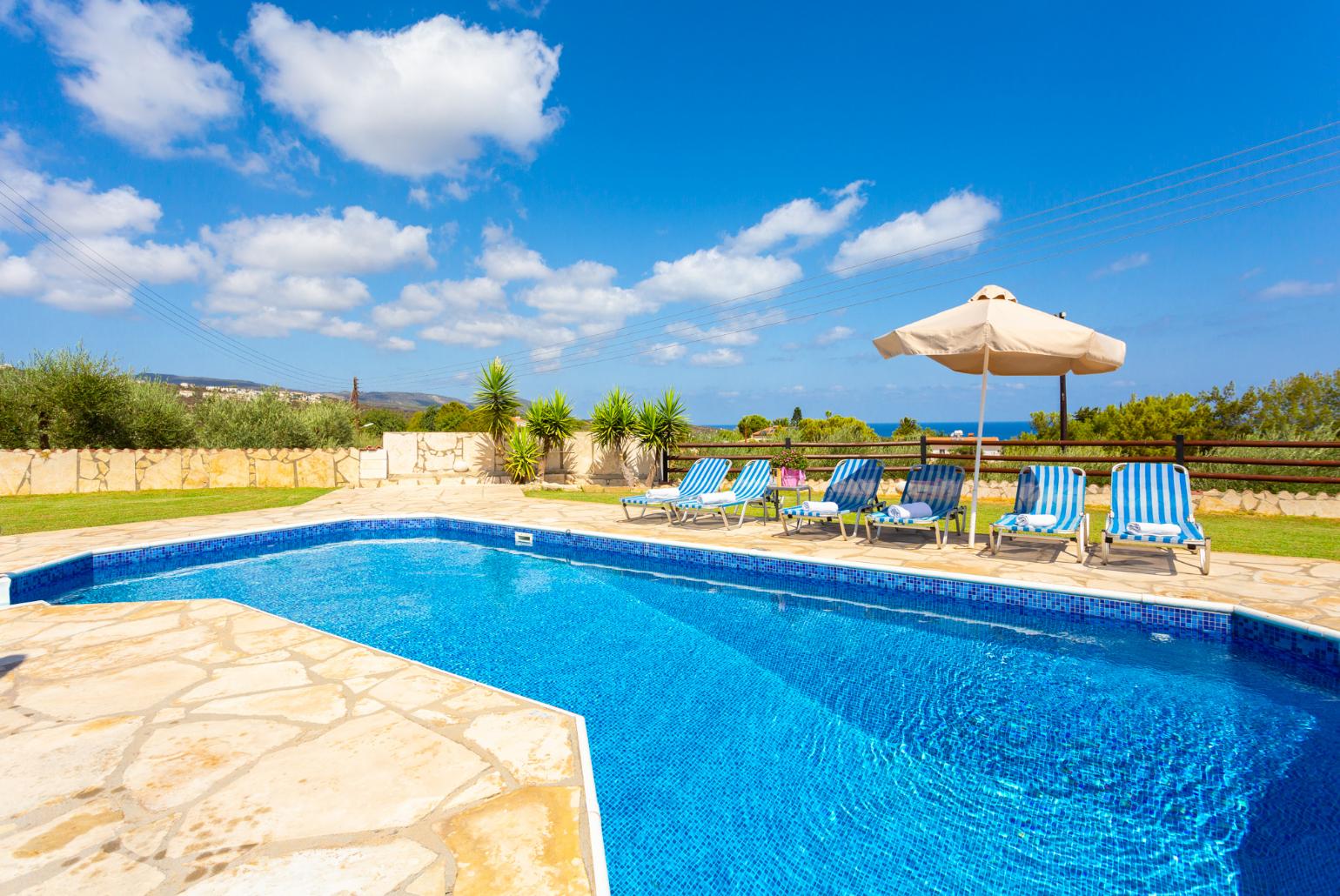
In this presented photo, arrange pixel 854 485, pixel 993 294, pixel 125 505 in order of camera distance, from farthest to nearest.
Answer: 1. pixel 125 505
2. pixel 854 485
3. pixel 993 294

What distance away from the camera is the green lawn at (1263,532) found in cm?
610

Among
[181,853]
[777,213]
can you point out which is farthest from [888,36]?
[181,853]

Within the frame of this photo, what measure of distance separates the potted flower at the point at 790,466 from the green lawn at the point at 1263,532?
802mm

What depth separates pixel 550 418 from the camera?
47.9ft

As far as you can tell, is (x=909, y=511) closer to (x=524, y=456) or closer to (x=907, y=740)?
(x=907, y=740)

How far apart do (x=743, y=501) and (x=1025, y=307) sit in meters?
4.02

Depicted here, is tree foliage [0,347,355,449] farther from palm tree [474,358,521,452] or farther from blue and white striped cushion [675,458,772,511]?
blue and white striped cushion [675,458,772,511]

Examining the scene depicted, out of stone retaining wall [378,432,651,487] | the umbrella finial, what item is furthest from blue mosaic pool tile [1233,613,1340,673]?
stone retaining wall [378,432,651,487]

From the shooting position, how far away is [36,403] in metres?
13.1

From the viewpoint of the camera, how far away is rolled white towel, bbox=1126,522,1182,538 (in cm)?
513

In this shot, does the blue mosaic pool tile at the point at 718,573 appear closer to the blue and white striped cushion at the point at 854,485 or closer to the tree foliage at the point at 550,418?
the blue and white striped cushion at the point at 854,485

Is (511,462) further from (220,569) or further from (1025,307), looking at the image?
(1025,307)

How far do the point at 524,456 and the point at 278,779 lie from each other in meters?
12.8

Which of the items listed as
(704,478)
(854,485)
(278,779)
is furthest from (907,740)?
(704,478)
